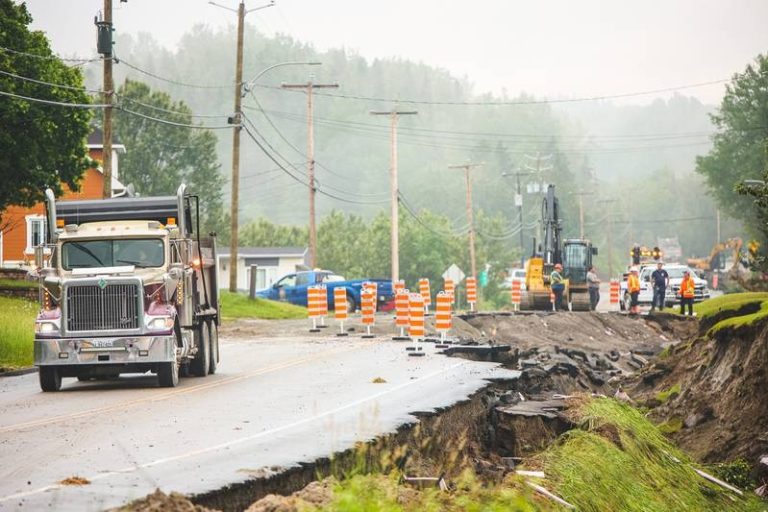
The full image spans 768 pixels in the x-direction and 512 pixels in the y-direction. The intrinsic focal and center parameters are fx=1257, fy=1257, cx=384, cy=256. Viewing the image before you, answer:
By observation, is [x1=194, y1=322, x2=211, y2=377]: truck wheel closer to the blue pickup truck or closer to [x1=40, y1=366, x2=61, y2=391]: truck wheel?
[x1=40, y1=366, x2=61, y2=391]: truck wheel

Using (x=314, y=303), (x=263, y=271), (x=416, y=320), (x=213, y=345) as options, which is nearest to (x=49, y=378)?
(x=213, y=345)

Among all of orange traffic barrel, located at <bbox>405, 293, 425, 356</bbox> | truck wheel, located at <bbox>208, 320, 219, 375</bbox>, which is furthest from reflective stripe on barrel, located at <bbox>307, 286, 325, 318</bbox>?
truck wheel, located at <bbox>208, 320, 219, 375</bbox>

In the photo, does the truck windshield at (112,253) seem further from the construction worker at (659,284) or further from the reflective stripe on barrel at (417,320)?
the construction worker at (659,284)

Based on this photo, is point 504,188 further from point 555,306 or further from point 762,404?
point 762,404

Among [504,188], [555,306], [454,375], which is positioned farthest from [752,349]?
[504,188]

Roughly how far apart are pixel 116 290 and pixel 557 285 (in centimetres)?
3234

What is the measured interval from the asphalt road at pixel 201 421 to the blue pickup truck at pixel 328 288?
86.7ft

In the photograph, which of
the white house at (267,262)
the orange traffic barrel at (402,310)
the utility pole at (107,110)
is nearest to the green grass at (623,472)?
the orange traffic barrel at (402,310)

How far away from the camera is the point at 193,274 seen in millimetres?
21453

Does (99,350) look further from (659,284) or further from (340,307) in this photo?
(659,284)

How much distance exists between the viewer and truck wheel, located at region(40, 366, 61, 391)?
19.4 m

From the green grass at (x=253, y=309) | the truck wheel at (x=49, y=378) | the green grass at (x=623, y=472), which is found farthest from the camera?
the green grass at (x=253, y=309)

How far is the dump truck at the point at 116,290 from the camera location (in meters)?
19.2

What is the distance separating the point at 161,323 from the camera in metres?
19.3
